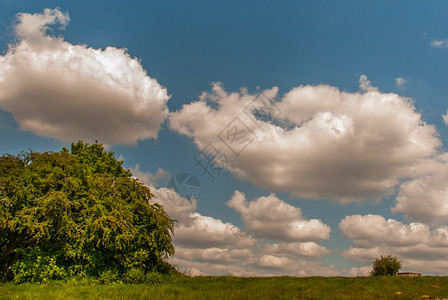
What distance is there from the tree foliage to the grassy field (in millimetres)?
3614

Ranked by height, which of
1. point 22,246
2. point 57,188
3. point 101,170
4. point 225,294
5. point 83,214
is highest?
point 101,170

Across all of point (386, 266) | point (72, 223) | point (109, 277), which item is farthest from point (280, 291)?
point (386, 266)

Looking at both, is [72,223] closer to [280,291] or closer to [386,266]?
[280,291]

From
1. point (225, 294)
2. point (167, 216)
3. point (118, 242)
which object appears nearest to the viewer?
point (225, 294)

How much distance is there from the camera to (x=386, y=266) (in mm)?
46594

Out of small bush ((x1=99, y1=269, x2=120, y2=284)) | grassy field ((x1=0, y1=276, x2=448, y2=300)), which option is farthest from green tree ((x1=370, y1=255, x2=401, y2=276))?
small bush ((x1=99, y1=269, x2=120, y2=284))

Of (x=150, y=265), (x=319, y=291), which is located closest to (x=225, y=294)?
(x=319, y=291)

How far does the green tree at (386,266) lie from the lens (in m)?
46.2

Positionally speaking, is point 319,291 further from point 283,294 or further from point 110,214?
point 110,214

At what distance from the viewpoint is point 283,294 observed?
19047 millimetres

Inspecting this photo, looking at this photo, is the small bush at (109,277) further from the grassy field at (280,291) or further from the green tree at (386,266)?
the green tree at (386,266)

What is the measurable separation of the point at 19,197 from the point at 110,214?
7884 mm

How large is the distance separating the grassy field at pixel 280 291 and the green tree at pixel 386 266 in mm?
24321

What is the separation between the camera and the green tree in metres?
46.2
